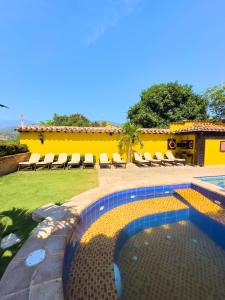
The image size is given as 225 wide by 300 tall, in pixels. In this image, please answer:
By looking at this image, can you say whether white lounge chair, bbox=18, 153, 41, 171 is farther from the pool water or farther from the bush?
the pool water

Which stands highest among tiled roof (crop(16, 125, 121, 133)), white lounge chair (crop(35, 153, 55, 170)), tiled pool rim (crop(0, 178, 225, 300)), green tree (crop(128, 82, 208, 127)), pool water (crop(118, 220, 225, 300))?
green tree (crop(128, 82, 208, 127))

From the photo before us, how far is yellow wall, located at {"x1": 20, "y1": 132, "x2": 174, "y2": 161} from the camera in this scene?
12.9 m

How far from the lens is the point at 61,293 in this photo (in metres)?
2.07

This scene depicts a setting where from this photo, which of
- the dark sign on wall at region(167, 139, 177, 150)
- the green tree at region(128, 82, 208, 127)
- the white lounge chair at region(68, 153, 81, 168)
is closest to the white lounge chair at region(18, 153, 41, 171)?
the white lounge chair at region(68, 153, 81, 168)

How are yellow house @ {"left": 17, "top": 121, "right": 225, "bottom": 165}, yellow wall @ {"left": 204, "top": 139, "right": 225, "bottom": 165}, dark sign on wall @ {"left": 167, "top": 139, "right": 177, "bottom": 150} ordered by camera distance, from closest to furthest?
yellow house @ {"left": 17, "top": 121, "right": 225, "bottom": 165}, yellow wall @ {"left": 204, "top": 139, "right": 225, "bottom": 165}, dark sign on wall @ {"left": 167, "top": 139, "right": 177, "bottom": 150}

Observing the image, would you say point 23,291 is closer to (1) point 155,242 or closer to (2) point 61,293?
(2) point 61,293

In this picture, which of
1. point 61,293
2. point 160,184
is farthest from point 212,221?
point 61,293

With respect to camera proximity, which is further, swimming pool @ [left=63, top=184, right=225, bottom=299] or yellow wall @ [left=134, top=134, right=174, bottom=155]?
yellow wall @ [left=134, top=134, right=174, bottom=155]

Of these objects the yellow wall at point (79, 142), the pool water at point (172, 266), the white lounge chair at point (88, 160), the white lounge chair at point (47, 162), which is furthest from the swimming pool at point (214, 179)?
the white lounge chair at point (47, 162)

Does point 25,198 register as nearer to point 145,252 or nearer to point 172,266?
point 145,252

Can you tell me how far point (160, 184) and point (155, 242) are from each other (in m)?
3.54

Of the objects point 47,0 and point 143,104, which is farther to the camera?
point 143,104

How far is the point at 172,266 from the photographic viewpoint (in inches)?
129

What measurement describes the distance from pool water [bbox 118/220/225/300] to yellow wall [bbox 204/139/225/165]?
33.3 feet
